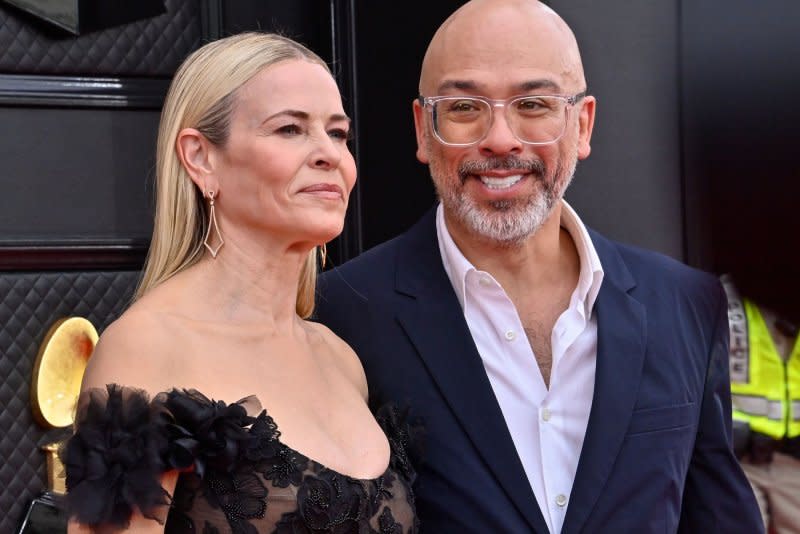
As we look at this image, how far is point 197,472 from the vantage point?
6.61 feet

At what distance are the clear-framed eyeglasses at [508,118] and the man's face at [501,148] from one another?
11 mm

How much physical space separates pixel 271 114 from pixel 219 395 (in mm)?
484

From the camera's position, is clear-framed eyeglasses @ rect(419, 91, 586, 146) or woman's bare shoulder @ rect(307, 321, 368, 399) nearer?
woman's bare shoulder @ rect(307, 321, 368, 399)

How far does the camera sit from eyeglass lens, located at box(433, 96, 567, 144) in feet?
8.64

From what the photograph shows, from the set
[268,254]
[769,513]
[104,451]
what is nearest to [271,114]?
[268,254]

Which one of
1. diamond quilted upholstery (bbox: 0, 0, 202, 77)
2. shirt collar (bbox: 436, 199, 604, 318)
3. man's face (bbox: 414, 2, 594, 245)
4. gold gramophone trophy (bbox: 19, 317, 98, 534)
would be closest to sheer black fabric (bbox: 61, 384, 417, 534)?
A: shirt collar (bbox: 436, 199, 604, 318)

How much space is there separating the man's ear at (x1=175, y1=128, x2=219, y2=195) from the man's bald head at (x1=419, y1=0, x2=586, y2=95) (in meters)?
0.63

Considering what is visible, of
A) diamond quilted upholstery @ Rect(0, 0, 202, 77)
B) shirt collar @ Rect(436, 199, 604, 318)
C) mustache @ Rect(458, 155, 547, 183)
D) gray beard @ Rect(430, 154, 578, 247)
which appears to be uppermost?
diamond quilted upholstery @ Rect(0, 0, 202, 77)

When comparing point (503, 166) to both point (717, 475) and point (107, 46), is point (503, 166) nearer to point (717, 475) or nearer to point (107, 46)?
point (717, 475)

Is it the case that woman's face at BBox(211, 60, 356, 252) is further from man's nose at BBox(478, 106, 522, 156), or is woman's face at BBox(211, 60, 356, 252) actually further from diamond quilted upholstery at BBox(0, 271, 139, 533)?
diamond quilted upholstery at BBox(0, 271, 139, 533)

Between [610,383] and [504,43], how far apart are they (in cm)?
71

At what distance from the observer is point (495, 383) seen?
8.38ft

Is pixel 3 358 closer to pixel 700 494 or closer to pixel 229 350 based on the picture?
pixel 229 350

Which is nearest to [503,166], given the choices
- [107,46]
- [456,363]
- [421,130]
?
[421,130]
